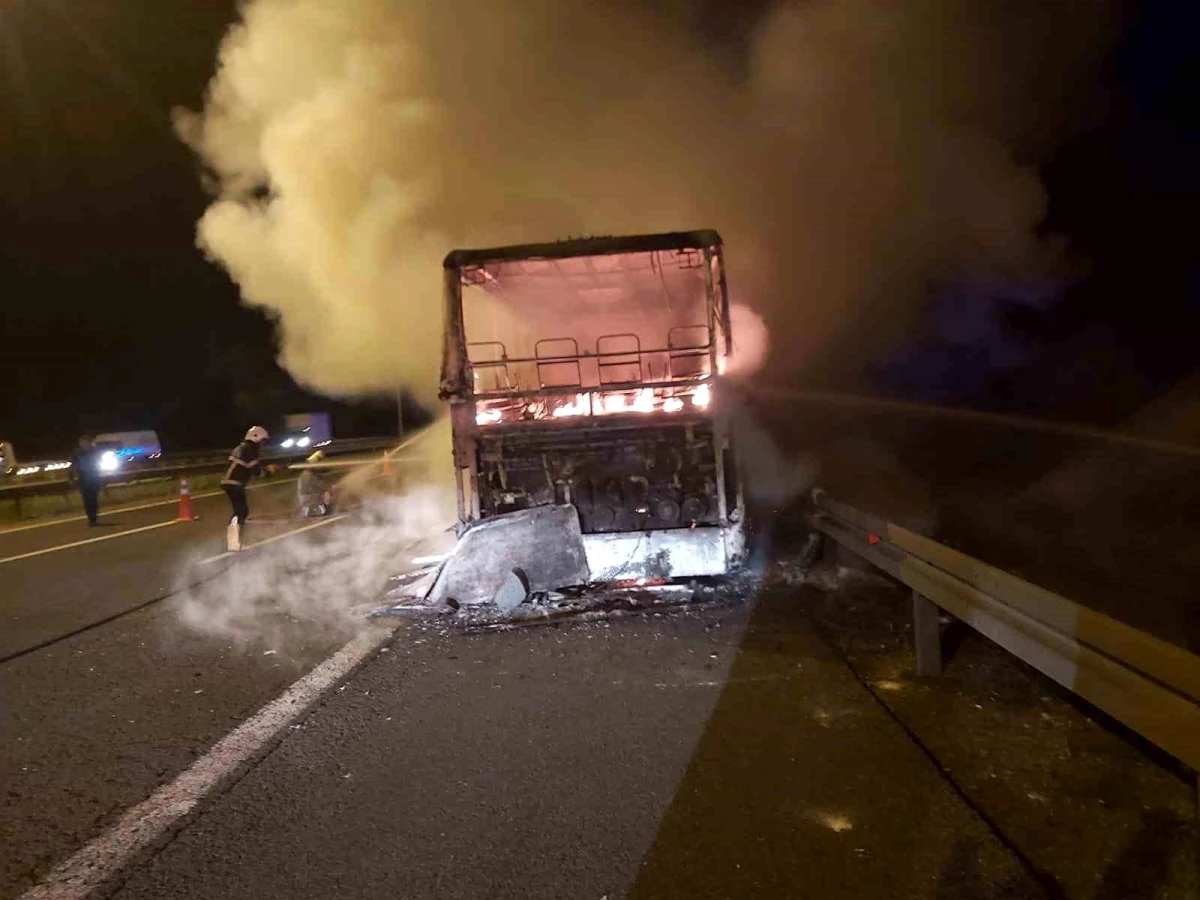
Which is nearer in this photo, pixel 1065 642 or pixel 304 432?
pixel 1065 642

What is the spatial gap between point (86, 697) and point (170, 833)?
7.13 feet

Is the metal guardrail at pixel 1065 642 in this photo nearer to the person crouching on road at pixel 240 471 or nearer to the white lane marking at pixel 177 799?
the white lane marking at pixel 177 799

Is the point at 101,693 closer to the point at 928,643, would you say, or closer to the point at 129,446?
the point at 928,643

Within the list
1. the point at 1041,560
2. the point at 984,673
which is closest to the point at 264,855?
the point at 984,673

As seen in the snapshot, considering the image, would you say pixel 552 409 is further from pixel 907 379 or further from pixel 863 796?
pixel 907 379

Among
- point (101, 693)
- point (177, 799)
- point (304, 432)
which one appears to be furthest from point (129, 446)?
point (177, 799)

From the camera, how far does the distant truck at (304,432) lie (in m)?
34.1

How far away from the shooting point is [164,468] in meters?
23.9

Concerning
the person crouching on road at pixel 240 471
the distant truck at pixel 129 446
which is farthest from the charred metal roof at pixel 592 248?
the distant truck at pixel 129 446

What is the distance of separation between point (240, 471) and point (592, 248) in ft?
17.9

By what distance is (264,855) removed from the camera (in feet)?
10.3

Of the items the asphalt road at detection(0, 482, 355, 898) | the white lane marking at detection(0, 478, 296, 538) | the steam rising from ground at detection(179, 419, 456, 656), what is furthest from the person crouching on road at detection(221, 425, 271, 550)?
the white lane marking at detection(0, 478, 296, 538)

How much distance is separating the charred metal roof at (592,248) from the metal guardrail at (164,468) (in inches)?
522

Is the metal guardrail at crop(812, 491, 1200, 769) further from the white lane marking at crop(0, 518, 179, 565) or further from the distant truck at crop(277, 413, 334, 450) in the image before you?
the distant truck at crop(277, 413, 334, 450)
